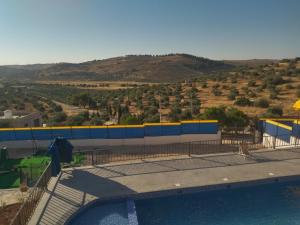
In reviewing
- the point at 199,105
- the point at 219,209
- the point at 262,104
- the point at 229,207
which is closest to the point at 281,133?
the point at 229,207

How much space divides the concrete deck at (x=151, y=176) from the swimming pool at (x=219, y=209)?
461mm

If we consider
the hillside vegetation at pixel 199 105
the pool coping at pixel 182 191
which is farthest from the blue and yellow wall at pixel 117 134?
the pool coping at pixel 182 191

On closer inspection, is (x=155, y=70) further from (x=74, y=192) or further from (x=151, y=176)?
(x=74, y=192)

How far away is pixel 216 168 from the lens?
1653 cm

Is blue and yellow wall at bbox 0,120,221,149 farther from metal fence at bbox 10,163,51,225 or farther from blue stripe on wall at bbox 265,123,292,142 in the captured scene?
metal fence at bbox 10,163,51,225

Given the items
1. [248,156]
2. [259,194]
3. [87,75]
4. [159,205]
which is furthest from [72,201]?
[87,75]

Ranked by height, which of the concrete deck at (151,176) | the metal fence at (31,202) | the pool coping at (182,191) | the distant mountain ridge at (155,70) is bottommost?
the pool coping at (182,191)

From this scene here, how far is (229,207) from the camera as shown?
45.2ft

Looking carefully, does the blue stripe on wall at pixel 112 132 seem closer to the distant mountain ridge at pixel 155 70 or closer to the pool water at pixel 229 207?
the pool water at pixel 229 207

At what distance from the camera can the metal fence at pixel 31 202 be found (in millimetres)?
10311

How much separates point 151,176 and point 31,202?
5.70 m

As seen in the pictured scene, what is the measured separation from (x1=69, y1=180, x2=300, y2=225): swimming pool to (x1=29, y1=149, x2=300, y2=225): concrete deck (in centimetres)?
46

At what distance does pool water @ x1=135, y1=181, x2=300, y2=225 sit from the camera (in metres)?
12.7

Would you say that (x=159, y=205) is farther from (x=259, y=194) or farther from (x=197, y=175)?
(x=259, y=194)
